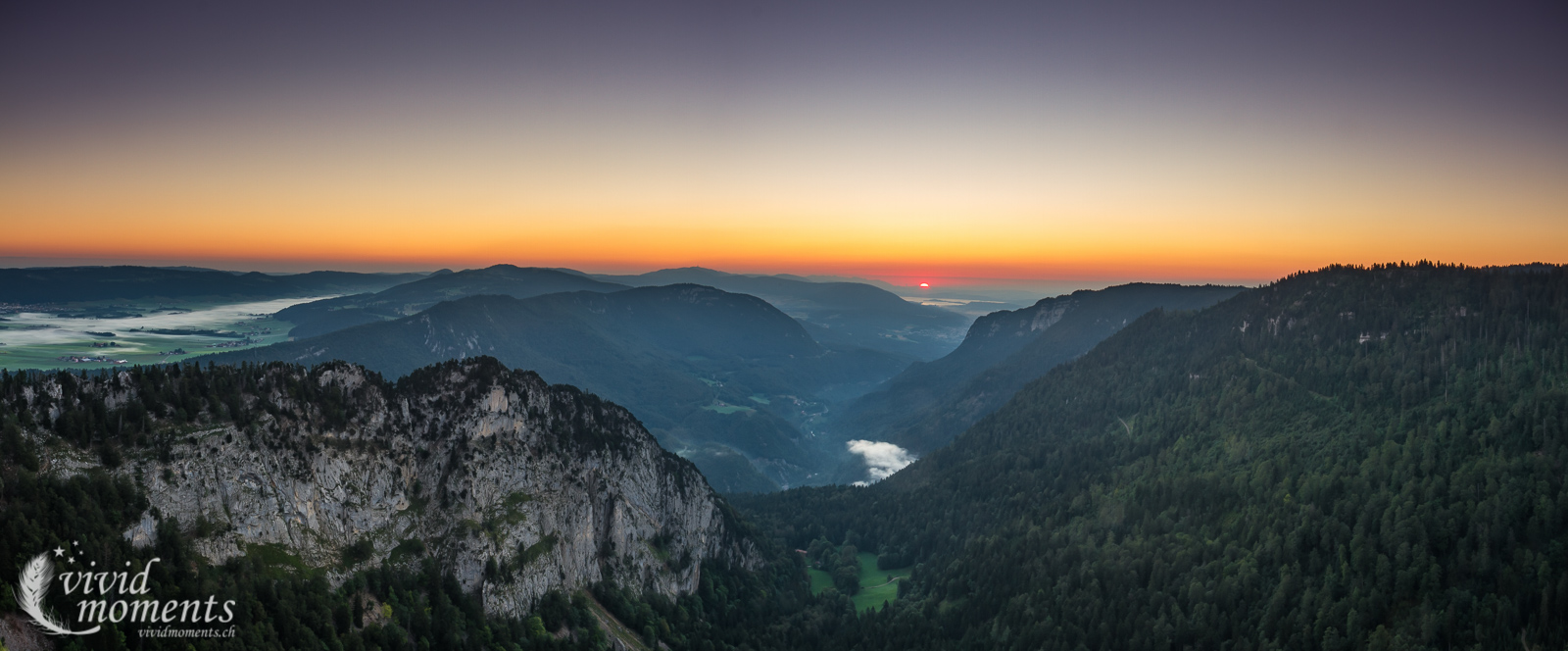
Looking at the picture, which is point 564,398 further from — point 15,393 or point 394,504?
point 15,393

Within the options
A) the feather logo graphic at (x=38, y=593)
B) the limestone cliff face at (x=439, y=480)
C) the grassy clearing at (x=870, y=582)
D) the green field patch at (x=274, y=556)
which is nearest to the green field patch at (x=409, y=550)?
the limestone cliff face at (x=439, y=480)

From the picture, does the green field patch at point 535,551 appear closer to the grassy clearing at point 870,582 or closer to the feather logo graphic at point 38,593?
the feather logo graphic at point 38,593

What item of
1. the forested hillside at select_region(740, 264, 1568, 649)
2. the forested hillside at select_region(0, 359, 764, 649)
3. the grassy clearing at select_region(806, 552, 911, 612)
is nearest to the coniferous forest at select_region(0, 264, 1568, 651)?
the forested hillside at select_region(0, 359, 764, 649)

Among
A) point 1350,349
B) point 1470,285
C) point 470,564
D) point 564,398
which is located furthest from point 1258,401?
point 470,564

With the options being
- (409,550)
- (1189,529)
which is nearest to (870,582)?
(1189,529)

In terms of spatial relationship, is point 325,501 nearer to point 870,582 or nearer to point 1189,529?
point 870,582

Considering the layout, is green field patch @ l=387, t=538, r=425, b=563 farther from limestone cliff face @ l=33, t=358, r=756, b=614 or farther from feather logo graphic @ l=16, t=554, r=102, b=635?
feather logo graphic @ l=16, t=554, r=102, b=635
